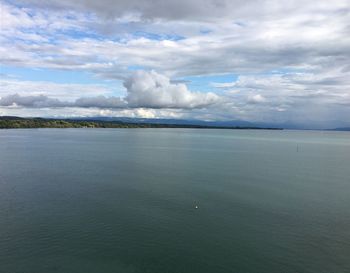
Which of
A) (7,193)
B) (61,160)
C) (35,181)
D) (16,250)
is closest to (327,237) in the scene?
(16,250)

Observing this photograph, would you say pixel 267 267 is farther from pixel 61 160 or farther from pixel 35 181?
pixel 61 160

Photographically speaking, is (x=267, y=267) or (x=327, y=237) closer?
(x=267, y=267)

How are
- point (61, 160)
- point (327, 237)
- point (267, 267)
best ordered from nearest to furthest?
point (267, 267) < point (327, 237) < point (61, 160)

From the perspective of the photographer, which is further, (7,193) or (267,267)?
(7,193)

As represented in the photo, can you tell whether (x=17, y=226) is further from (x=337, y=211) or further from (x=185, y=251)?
(x=337, y=211)

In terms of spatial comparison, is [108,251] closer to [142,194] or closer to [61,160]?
[142,194]

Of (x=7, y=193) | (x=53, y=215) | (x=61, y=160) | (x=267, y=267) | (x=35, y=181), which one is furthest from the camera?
(x=61, y=160)

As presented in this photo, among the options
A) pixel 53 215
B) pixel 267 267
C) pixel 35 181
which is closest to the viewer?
pixel 267 267

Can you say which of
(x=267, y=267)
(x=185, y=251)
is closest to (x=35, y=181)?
(x=185, y=251)

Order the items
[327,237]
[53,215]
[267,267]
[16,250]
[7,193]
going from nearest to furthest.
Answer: [267,267] → [16,250] → [327,237] → [53,215] → [7,193]
